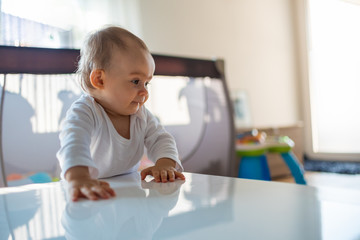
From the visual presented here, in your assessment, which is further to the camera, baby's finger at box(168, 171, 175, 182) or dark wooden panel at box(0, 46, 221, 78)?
dark wooden panel at box(0, 46, 221, 78)

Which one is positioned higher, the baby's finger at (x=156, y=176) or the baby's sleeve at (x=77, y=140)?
the baby's sleeve at (x=77, y=140)

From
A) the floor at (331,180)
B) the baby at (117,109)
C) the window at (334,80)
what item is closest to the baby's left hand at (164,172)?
the baby at (117,109)

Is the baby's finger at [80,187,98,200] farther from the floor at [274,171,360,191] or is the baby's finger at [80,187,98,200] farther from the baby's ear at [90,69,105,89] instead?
the floor at [274,171,360,191]

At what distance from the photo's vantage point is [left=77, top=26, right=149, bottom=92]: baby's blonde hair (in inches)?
23.7

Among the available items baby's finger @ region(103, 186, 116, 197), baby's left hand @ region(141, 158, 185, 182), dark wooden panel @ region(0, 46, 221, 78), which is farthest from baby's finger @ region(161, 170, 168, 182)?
dark wooden panel @ region(0, 46, 221, 78)

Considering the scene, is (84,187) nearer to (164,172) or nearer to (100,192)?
(100,192)

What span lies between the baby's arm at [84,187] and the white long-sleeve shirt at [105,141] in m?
0.02

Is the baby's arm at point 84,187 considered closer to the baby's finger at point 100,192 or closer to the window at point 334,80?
the baby's finger at point 100,192

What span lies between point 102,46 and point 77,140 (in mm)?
219

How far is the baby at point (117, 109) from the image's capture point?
1.84 ft

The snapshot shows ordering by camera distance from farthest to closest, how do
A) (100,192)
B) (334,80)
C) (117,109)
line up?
(334,80) → (117,109) → (100,192)

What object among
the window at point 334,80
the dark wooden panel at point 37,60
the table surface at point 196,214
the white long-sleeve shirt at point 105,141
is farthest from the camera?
the window at point 334,80

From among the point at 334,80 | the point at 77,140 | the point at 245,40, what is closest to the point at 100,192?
the point at 77,140

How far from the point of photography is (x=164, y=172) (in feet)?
1.62
